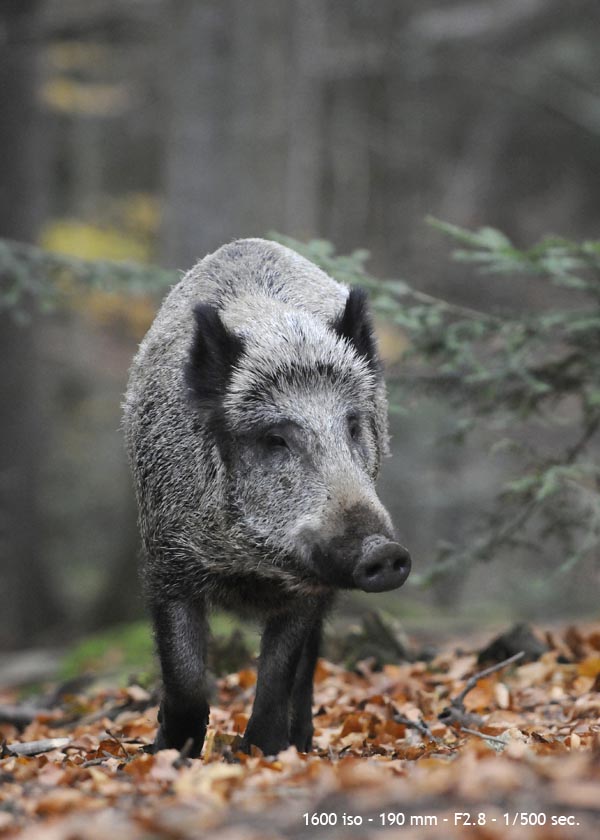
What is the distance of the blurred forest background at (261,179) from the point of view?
13.9m

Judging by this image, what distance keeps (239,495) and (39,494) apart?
10.5m

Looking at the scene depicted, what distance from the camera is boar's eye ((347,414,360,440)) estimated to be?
5.67 meters

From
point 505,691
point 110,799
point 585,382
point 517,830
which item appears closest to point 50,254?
point 585,382

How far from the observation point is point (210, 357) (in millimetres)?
5758

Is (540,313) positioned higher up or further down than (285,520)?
higher up

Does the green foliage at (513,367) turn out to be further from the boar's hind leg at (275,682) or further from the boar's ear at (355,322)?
the boar's hind leg at (275,682)

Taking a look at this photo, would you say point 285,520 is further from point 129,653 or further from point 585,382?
point 129,653

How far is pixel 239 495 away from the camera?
18.4 feet

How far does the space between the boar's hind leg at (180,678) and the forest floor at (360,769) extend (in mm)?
142

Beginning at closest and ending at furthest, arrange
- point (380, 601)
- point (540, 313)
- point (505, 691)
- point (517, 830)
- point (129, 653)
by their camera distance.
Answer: point (517, 830) < point (505, 691) < point (540, 313) < point (129, 653) < point (380, 601)

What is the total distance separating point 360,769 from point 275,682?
163cm

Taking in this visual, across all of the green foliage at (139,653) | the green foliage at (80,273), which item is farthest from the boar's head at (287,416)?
the green foliage at (80,273)

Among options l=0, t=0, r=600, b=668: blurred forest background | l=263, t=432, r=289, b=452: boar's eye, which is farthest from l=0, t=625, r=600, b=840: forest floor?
l=0, t=0, r=600, b=668: blurred forest background

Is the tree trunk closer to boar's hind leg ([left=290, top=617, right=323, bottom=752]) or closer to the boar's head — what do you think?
boar's hind leg ([left=290, top=617, right=323, bottom=752])
